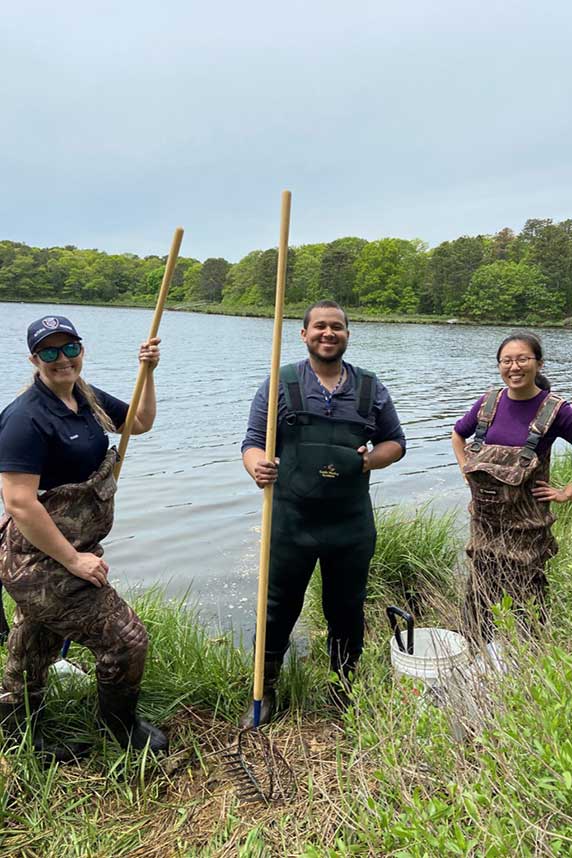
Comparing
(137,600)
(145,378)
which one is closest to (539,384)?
(145,378)

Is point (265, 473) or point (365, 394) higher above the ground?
point (365, 394)

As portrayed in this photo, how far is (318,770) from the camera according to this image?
116 inches

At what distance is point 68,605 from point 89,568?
197 millimetres

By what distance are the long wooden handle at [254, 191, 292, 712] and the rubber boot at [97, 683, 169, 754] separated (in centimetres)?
55

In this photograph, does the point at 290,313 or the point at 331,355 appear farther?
the point at 290,313

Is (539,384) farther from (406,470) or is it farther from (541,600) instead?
(406,470)

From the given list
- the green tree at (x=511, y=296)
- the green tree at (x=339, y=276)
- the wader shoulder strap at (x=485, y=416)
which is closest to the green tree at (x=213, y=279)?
the green tree at (x=339, y=276)

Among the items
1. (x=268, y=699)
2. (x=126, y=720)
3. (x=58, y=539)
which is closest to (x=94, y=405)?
(x=58, y=539)

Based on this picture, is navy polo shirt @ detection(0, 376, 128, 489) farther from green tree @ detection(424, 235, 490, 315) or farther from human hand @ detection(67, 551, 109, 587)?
green tree @ detection(424, 235, 490, 315)

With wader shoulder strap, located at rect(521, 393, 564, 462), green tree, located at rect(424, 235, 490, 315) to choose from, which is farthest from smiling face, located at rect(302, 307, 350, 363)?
green tree, located at rect(424, 235, 490, 315)

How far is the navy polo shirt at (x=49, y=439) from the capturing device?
8.53 ft

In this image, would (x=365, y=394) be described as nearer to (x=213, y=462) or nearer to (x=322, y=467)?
(x=322, y=467)

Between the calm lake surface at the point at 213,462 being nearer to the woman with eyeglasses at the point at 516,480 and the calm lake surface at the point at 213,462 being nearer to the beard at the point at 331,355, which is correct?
the woman with eyeglasses at the point at 516,480

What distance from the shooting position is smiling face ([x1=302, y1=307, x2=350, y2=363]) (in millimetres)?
3395
